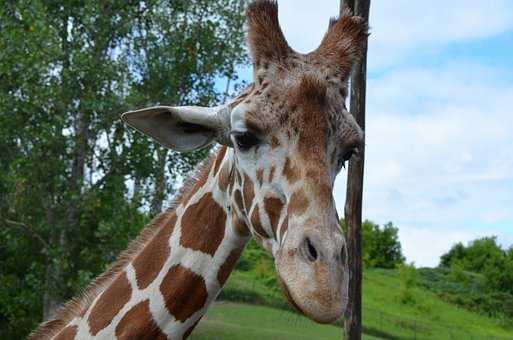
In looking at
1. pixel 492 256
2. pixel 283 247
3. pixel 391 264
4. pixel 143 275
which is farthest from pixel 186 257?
pixel 492 256

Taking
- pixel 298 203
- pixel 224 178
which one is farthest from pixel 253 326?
pixel 298 203

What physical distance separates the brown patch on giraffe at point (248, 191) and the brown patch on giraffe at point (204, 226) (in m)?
0.32

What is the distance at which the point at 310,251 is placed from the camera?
3.26 metres

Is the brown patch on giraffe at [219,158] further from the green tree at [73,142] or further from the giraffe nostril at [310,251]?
the green tree at [73,142]

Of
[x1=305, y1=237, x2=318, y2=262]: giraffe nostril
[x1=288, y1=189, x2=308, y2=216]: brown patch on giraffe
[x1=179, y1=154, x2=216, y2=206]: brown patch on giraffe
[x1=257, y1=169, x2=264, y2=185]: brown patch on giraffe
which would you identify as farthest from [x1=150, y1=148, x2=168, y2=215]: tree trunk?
[x1=305, y1=237, x2=318, y2=262]: giraffe nostril

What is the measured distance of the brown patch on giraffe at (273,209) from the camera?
3.61m

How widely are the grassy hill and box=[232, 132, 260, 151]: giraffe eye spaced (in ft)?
47.0

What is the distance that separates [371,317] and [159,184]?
14245 millimetres

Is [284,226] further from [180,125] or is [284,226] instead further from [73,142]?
[73,142]

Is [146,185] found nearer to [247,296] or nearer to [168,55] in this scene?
[168,55]

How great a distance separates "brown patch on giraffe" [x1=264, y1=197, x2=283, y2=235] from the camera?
11.9 ft

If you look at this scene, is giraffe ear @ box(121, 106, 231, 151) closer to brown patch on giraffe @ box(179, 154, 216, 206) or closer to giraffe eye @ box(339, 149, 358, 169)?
brown patch on giraffe @ box(179, 154, 216, 206)

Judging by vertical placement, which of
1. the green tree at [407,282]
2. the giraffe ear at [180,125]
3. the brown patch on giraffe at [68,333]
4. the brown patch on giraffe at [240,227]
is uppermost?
the green tree at [407,282]

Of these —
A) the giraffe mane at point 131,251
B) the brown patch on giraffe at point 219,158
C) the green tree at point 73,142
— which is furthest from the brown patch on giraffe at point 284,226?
the green tree at point 73,142
